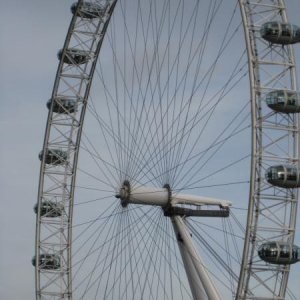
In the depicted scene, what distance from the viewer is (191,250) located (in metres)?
40.8

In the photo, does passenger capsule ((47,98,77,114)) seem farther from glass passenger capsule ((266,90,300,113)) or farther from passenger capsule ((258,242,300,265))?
passenger capsule ((258,242,300,265))

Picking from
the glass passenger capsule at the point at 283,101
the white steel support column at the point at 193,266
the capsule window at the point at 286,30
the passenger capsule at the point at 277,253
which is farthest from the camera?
the white steel support column at the point at 193,266

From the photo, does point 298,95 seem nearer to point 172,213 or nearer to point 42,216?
point 172,213

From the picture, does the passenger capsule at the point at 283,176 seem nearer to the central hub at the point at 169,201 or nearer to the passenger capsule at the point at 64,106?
the central hub at the point at 169,201

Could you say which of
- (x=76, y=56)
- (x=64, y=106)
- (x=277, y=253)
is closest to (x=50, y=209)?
(x=64, y=106)

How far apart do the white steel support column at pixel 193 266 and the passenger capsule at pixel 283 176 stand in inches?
200

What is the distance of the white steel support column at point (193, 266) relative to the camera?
128ft

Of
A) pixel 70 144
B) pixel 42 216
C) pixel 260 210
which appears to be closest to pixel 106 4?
pixel 70 144

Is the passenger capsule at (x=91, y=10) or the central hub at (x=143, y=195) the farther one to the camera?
the passenger capsule at (x=91, y=10)

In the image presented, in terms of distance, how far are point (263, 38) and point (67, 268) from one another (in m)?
19.3

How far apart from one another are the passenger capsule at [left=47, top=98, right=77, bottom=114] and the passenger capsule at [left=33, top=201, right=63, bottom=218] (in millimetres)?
4404

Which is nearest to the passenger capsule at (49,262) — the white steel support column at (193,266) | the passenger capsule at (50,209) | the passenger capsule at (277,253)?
the passenger capsule at (50,209)

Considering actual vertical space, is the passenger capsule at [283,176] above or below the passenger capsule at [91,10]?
below

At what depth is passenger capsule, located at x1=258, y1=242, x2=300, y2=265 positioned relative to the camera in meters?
35.2
